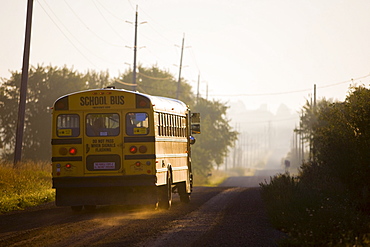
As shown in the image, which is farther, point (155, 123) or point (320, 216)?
point (155, 123)

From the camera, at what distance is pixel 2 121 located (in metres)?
61.5

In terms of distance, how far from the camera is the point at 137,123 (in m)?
19.3

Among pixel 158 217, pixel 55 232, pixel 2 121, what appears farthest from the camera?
pixel 2 121

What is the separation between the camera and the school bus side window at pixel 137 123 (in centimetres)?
1927

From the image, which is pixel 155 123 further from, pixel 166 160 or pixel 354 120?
pixel 354 120

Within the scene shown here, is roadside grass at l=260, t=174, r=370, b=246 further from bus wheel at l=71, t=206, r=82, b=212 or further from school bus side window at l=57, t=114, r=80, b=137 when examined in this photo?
school bus side window at l=57, t=114, r=80, b=137

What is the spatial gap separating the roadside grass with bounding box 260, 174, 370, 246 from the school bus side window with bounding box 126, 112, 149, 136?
4049mm

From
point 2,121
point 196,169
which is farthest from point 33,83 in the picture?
point 196,169

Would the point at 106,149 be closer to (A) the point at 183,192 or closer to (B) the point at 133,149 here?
(B) the point at 133,149

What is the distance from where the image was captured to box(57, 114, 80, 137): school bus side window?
19.3m

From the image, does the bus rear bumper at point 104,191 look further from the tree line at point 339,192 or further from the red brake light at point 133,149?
the tree line at point 339,192

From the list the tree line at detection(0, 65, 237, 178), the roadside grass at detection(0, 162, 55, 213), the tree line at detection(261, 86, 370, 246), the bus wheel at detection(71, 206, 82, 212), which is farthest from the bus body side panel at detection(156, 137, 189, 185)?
the tree line at detection(0, 65, 237, 178)

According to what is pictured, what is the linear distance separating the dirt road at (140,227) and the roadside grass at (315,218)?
497 millimetres

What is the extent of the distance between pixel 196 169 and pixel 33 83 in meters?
23.4
